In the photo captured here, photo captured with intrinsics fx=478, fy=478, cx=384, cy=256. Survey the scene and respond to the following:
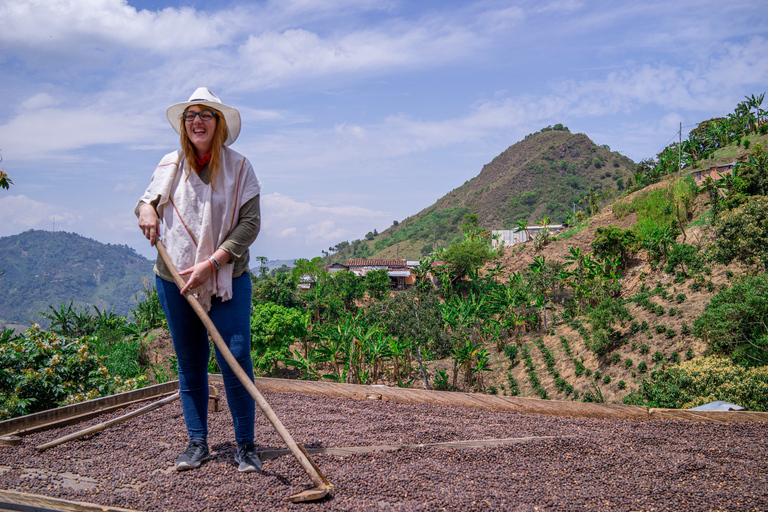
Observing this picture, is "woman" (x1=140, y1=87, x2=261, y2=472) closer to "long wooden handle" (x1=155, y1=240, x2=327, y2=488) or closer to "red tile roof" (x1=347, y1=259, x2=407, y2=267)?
"long wooden handle" (x1=155, y1=240, x2=327, y2=488)

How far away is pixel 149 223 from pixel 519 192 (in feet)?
256

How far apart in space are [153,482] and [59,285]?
150m

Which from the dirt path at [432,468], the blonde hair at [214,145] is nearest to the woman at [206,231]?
the blonde hair at [214,145]

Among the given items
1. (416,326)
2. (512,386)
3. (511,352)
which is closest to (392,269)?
(511,352)

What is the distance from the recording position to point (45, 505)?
152cm

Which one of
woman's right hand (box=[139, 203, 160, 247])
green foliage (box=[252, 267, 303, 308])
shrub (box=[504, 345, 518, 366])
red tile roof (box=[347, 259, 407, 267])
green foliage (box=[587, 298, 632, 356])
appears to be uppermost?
red tile roof (box=[347, 259, 407, 267])

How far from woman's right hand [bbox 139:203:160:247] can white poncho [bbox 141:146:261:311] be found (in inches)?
1.4

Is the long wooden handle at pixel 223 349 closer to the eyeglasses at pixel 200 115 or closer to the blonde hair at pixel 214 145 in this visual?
the blonde hair at pixel 214 145

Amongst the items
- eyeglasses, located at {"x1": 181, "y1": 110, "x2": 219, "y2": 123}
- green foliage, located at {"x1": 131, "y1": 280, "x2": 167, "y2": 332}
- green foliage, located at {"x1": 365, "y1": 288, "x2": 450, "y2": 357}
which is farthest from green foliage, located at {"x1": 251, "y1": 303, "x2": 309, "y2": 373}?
eyeglasses, located at {"x1": 181, "y1": 110, "x2": 219, "y2": 123}

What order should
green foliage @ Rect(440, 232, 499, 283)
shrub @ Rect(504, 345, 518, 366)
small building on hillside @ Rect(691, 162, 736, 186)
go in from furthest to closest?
green foliage @ Rect(440, 232, 499, 283) → small building on hillside @ Rect(691, 162, 736, 186) → shrub @ Rect(504, 345, 518, 366)

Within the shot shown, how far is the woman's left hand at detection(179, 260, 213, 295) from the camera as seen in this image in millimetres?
1822

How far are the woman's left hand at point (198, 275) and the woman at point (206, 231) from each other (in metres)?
0.04

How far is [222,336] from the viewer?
6.42 feet

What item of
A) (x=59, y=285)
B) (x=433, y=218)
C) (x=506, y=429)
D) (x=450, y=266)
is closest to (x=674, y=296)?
(x=450, y=266)
